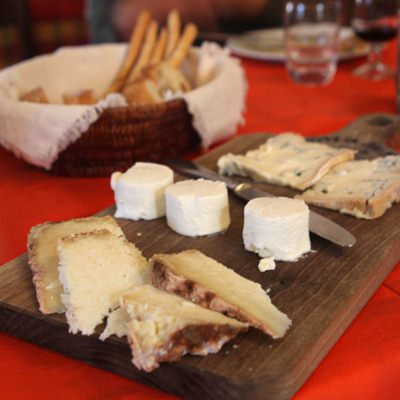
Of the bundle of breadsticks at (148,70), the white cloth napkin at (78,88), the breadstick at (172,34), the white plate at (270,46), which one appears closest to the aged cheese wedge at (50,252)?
the white cloth napkin at (78,88)

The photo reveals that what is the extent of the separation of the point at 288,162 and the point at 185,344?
78 cm

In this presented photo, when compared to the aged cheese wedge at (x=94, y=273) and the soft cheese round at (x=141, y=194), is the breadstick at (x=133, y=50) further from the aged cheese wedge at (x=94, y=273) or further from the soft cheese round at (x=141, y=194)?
the aged cheese wedge at (x=94, y=273)

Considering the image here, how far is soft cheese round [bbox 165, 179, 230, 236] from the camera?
3.75ft

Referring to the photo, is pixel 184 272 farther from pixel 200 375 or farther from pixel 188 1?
pixel 188 1

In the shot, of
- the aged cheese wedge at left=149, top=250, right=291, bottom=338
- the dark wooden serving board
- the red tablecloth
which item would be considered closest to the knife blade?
the dark wooden serving board

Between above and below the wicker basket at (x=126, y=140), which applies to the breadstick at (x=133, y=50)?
above

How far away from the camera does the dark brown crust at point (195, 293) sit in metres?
0.84

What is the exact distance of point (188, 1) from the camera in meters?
3.93

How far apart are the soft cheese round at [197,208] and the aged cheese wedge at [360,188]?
245mm

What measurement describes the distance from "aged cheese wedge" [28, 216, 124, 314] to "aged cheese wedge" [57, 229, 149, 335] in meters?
0.03

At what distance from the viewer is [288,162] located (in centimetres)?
147

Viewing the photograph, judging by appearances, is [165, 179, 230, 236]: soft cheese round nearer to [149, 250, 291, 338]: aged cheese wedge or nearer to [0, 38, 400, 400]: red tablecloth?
[149, 250, 291, 338]: aged cheese wedge

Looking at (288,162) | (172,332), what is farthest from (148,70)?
(172,332)

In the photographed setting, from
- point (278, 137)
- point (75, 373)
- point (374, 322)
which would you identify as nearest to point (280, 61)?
point (278, 137)
